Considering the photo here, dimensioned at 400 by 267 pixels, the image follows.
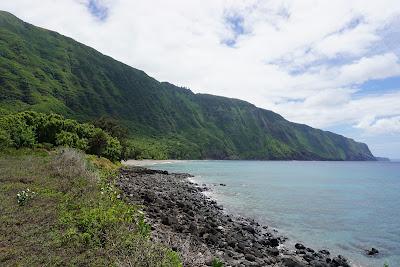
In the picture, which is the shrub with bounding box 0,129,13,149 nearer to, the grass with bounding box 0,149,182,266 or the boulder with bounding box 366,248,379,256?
the grass with bounding box 0,149,182,266

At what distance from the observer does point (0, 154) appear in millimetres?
61000

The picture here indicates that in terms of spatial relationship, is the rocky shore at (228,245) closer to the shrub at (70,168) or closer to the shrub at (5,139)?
the shrub at (70,168)

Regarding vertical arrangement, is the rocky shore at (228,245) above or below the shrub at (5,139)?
below

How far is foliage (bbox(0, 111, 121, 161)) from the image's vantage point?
241 ft

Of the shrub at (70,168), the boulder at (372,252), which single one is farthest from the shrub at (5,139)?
the boulder at (372,252)

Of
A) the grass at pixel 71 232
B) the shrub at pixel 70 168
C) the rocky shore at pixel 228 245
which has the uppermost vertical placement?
the shrub at pixel 70 168

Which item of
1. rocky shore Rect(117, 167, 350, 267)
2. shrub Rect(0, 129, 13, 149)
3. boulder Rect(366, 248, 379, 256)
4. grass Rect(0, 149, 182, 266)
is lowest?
boulder Rect(366, 248, 379, 256)

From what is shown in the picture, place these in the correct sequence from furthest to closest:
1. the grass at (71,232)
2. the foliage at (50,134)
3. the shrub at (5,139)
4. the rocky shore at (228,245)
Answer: the foliage at (50,134), the shrub at (5,139), the rocky shore at (228,245), the grass at (71,232)

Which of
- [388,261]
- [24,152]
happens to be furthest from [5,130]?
[388,261]

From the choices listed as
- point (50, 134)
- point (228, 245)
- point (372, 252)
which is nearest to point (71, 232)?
point (228, 245)

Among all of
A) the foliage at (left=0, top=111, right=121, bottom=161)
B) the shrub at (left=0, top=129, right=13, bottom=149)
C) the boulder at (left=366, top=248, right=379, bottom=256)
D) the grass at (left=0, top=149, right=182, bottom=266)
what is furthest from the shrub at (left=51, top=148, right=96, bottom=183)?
the foliage at (left=0, top=111, right=121, bottom=161)

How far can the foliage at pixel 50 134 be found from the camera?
73.4 m

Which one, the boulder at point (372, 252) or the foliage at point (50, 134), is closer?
the boulder at point (372, 252)

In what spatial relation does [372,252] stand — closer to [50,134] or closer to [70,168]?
[70,168]
